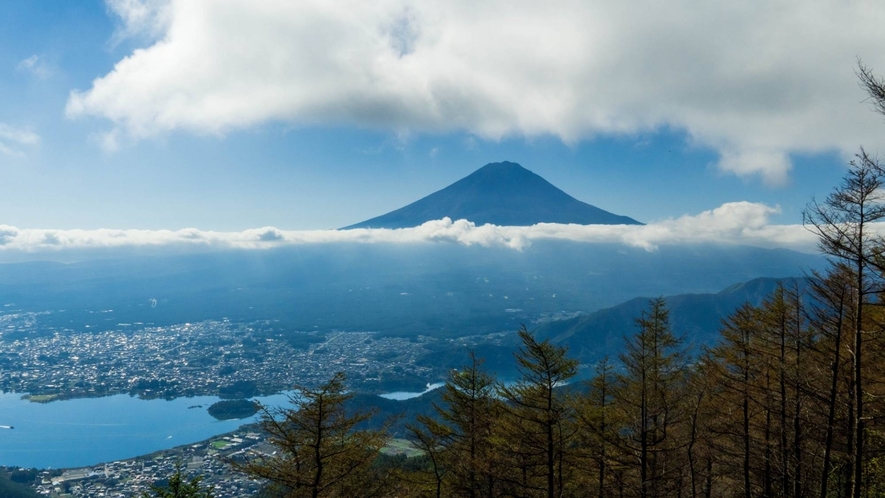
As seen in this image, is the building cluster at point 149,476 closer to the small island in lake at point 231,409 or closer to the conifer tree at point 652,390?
the small island in lake at point 231,409

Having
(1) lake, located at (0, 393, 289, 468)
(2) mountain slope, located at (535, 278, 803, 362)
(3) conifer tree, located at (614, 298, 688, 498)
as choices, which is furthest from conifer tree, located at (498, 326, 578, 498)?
(2) mountain slope, located at (535, 278, 803, 362)

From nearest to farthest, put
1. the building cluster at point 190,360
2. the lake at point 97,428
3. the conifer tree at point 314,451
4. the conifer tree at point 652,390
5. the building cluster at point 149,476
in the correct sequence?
1. the conifer tree at point 314,451
2. the conifer tree at point 652,390
3. the building cluster at point 149,476
4. the lake at point 97,428
5. the building cluster at point 190,360

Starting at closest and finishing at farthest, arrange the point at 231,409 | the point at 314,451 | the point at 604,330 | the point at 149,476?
the point at 314,451 → the point at 149,476 → the point at 231,409 → the point at 604,330

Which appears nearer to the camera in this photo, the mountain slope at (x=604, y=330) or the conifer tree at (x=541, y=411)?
the conifer tree at (x=541, y=411)

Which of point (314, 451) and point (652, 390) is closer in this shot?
point (314, 451)

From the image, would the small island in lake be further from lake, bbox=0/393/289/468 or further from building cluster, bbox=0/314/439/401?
building cluster, bbox=0/314/439/401

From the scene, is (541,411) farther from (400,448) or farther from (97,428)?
(97,428)

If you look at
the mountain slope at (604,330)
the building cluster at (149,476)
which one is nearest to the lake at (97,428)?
the building cluster at (149,476)

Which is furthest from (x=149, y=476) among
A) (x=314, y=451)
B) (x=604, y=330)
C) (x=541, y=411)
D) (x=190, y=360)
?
(x=604, y=330)
